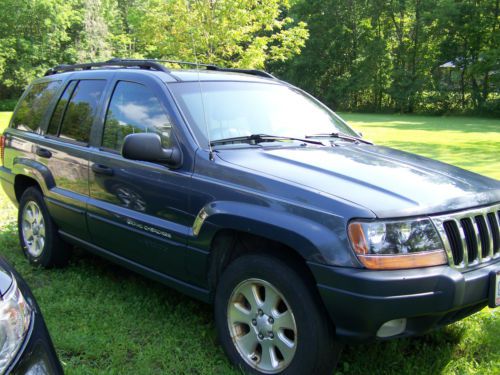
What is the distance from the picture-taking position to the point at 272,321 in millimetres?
2809

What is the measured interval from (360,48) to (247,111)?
4100 cm

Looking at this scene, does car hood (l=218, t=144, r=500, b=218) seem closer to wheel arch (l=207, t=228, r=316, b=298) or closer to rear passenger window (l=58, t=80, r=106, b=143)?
wheel arch (l=207, t=228, r=316, b=298)

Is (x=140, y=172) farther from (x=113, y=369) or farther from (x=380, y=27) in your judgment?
(x=380, y=27)

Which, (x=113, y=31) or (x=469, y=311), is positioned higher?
(x=113, y=31)

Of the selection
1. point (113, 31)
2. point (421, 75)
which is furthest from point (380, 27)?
point (113, 31)

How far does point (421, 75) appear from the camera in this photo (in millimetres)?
38094

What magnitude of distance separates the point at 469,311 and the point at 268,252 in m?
1.09

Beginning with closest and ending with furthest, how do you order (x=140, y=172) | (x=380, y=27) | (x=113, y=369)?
(x=113, y=369) < (x=140, y=172) < (x=380, y=27)

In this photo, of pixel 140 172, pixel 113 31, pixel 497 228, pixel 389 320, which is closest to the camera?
pixel 389 320

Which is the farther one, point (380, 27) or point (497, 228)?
point (380, 27)

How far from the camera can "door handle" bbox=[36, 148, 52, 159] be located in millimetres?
4576

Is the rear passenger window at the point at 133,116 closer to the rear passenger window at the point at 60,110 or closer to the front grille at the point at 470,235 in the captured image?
the rear passenger window at the point at 60,110

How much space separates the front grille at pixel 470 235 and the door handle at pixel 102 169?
2.30 metres

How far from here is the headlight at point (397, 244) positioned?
2.44 m
